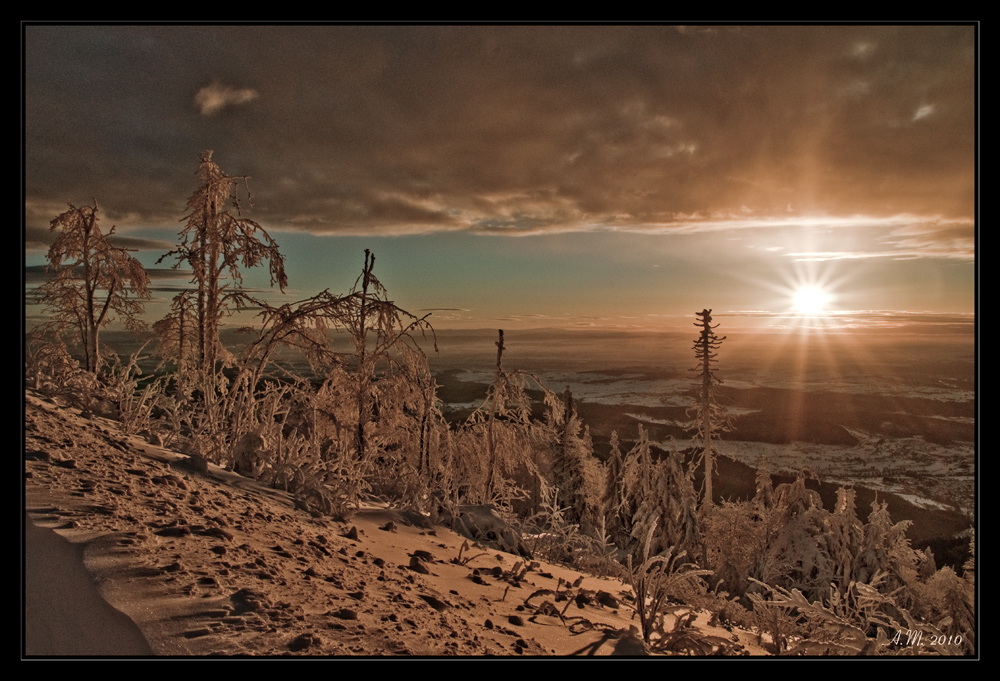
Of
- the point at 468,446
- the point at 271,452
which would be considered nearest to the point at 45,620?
the point at 271,452

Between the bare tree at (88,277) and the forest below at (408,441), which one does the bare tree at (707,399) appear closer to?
the forest below at (408,441)

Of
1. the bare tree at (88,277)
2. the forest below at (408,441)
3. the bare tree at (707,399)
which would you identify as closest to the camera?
the forest below at (408,441)

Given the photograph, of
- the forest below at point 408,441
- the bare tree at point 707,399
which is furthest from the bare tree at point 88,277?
the bare tree at point 707,399

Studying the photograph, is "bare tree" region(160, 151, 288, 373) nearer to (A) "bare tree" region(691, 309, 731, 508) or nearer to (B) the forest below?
(B) the forest below

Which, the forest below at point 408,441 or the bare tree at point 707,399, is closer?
the forest below at point 408,441

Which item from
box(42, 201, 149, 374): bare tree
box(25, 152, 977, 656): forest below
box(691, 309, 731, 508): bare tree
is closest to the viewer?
box(25, 152, 977, 656): forest below

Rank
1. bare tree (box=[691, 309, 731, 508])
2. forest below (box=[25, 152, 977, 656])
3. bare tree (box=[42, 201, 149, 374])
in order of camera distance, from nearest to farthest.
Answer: forest below (box=[25, 152, 977, 656]) < bare tree (box=[42, 201, 149, 374]) < bare tree (box=[691, 309, 731, 508])

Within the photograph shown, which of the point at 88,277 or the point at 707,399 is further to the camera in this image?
the point at 707,399

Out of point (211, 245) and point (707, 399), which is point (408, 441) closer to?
point (211, 245)

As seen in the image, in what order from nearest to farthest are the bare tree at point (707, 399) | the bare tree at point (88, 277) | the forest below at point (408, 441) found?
the forest below at point (408, 441), the bare tree at point (88, 277), the bare tree at point (707, 399)

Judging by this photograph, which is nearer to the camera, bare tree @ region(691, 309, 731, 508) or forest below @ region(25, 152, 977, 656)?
forest below @ region(25, 152, 977, 656)

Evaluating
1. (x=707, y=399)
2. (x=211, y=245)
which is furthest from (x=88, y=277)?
(x=707, y=399)

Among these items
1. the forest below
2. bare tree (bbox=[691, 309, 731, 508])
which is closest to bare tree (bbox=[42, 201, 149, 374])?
the forest below
